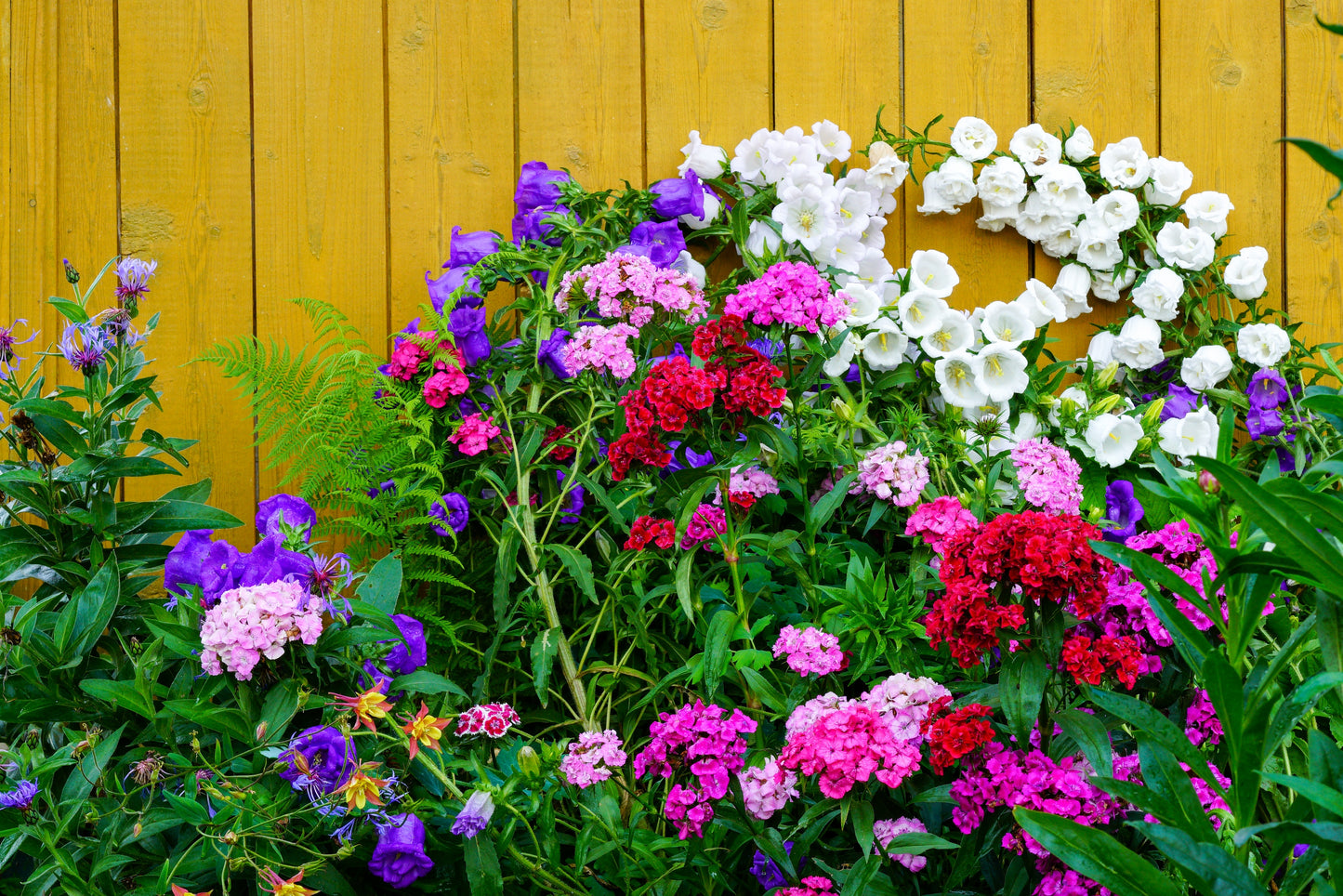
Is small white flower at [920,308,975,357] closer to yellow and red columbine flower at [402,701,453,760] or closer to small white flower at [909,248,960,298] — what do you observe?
small white flower at [909,248,960,298]

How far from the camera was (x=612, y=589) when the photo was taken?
1.52m

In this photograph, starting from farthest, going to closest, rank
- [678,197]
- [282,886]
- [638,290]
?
[678,197] → [638,290] → [282,886]

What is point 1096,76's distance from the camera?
82.4 inches

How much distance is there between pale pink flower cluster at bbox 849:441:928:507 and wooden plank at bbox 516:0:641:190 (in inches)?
34.4

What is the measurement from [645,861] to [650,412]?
590 mm

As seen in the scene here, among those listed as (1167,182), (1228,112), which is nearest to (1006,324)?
(1167,182)

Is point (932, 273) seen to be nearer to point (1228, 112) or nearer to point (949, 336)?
point (949, 336)

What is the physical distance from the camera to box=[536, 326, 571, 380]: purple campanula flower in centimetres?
174

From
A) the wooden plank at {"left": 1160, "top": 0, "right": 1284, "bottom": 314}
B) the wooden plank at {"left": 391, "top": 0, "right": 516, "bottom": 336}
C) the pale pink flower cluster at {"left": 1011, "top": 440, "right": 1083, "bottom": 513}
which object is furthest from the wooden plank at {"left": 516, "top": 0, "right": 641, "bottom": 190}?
the wooden plank at {"left": 1160, "top": 0, "right": 1284, "bottom": 314}

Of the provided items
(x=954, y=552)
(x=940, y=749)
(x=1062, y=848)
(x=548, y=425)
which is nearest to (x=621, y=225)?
(x=548, y=425)

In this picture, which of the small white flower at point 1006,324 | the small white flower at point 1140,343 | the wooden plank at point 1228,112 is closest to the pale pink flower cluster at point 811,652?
the small white flower at point 1006,324

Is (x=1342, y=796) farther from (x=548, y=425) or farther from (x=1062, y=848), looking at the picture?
(x=548, y=425)

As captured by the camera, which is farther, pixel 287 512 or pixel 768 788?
pixel 287 512

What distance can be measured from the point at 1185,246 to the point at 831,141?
769mm
